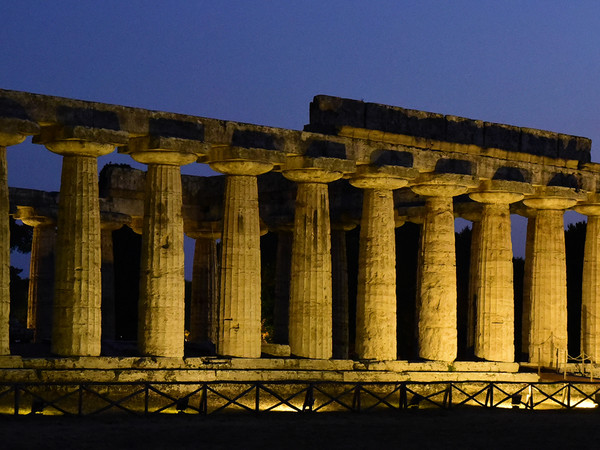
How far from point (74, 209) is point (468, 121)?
1839cm

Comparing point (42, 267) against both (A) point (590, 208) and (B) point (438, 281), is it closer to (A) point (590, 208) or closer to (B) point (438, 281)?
(B) point (438, 281)

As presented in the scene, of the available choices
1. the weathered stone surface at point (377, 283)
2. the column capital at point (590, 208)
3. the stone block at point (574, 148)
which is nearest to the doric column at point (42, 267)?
the weathered stone surface at point (377, 283)

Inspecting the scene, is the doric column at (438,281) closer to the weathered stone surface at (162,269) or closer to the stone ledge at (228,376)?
the stone ledge at (228,376)

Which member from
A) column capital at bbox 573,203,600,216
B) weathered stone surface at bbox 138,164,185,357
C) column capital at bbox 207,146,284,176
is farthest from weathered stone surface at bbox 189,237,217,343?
weathered stone surface at bbox 138,164,185,357

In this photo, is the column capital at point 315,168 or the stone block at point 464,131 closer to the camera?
the column capital at point 315,168

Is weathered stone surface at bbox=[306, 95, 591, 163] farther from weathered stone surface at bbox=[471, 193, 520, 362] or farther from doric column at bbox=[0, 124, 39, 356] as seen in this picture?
doric column at bbox=[0, 124, 39, 356]

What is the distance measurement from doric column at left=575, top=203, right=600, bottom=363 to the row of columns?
56mm

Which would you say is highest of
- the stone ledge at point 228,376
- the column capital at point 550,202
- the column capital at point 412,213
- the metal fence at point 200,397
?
the column capital at point 550,202

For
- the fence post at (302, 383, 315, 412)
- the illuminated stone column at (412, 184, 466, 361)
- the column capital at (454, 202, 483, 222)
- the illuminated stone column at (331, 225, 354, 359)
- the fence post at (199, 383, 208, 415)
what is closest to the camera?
the fence post at (199, 383, 208, 415)

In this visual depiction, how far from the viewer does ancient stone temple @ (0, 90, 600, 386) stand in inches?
1767

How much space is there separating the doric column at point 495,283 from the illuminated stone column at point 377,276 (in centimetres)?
549

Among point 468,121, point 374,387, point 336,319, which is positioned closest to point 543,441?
point 374,387

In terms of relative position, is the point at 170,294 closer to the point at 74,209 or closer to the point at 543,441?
the point at 74,209

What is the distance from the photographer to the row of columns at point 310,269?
147 ft
